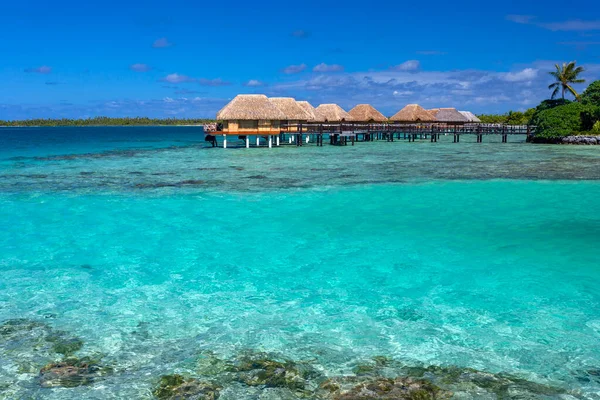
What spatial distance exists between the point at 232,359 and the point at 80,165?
92.4ft

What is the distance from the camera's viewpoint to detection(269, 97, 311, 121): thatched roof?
153 ft

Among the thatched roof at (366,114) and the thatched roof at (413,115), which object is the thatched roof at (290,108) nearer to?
the thatched roof at (366,114)

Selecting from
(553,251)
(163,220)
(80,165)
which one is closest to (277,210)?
(163,220)

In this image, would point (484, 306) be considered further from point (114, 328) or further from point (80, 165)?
point (80, 165)

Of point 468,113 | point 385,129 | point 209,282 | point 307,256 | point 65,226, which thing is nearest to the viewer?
point 209,282

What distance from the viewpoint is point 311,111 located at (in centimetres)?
5216

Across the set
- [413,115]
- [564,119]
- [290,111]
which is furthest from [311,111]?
[564,119]

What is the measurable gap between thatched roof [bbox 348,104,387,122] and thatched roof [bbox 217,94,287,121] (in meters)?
15.4

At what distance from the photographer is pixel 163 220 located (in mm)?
14711

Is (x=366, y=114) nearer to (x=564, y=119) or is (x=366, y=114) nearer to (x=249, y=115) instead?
(x=249, y=115)

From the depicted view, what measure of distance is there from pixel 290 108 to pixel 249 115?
778cm

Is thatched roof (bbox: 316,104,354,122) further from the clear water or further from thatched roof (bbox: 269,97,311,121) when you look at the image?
the clear water

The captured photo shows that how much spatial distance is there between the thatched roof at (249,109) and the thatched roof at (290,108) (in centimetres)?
471

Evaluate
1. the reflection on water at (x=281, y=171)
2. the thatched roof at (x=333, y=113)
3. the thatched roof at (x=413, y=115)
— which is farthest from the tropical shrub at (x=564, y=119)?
the thatched roof at (x=333, y=113)
